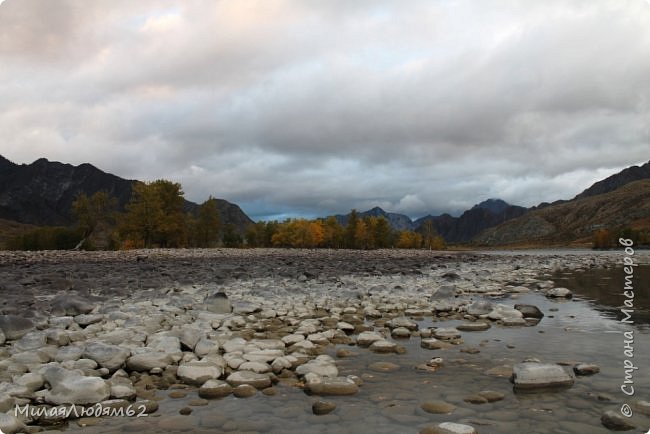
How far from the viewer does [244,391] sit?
22.9 feet

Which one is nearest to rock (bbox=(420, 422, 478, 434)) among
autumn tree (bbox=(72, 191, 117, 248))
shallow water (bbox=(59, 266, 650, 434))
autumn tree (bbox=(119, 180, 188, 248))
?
shallow water (bbox=(59, 266, 650, 434))

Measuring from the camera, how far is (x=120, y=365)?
8.02 meters

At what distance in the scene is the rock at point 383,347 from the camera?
9.56 m

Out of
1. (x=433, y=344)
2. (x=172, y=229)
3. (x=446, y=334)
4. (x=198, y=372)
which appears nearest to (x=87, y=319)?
(x=198, y=372)

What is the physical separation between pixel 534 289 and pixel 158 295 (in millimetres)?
18105

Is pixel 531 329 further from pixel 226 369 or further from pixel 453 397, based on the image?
pixel 226 369

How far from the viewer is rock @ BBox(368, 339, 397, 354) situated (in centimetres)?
956

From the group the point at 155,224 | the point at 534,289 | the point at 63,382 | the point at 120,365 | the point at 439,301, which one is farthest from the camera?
the point at 155,224

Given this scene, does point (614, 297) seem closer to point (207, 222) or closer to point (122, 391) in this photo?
point (122, 391)

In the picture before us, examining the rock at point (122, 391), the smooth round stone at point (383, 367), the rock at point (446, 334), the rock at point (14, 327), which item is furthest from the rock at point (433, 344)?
the rock at point (14, 327)

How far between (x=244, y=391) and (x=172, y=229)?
237 feet

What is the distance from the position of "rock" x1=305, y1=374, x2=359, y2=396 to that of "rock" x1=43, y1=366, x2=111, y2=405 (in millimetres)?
3217

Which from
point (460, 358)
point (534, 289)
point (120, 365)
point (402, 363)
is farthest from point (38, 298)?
point (534, 289)

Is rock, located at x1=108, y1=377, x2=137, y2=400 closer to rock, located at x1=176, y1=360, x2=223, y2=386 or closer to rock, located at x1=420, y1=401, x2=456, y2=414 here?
rock, located at x1=176, y1=360, x2=223, y2=386
